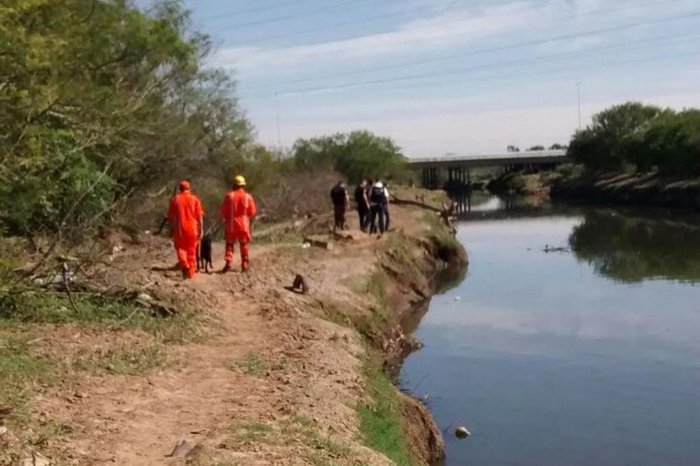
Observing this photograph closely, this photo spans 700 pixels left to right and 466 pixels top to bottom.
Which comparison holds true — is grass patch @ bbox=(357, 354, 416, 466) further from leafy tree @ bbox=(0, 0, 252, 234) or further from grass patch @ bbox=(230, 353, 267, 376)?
leafy tree @ bbox=(0, 0, 252, 234)

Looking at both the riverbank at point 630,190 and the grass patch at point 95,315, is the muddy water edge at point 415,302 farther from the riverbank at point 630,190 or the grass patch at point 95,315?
the riverbank at point 630,190

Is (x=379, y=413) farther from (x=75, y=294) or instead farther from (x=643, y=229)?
(x=643, y=229)

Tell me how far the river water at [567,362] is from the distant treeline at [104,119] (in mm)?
6753

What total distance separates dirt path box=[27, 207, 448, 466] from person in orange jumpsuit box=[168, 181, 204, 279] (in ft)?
1.21

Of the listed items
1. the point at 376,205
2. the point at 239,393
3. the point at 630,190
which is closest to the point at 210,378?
the point at 239,393

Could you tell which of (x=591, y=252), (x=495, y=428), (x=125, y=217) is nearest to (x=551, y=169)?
(x=591, y=252)

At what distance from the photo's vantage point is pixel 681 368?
60.8ft

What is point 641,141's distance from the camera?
285ft

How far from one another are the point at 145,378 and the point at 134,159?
51.2 ft

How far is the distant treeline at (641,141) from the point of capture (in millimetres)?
78750

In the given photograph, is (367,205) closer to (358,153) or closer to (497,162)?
(358,153)

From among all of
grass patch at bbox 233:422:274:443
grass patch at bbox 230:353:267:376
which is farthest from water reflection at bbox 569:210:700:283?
grass patch at bbox 233:422:274:443

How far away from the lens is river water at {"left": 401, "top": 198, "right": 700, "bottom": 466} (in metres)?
14.1

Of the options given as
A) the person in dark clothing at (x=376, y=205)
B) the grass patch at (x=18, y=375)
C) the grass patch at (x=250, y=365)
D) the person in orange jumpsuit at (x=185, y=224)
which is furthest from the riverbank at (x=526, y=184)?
the grass patch at (x=18, y=375)
